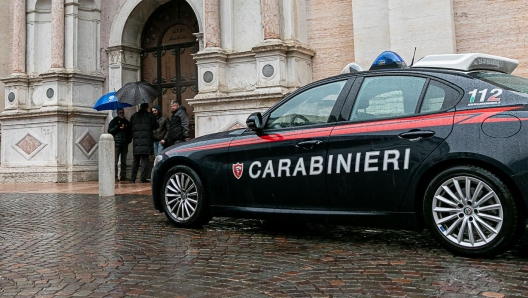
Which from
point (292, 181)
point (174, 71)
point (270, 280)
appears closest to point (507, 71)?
point (292, 181)

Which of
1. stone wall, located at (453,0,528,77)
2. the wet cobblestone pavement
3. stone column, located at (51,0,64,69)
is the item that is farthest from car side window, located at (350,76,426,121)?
stone column, located at (51,0,64,69)

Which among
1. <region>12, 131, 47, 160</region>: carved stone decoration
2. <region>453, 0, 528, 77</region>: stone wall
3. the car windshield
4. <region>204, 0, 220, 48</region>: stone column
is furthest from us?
<region>12, 131, 47, 160</region>: carved stone decoration

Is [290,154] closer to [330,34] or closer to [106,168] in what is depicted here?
[106,168]

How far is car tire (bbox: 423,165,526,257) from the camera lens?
13.4 feet

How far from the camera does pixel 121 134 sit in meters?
14.5

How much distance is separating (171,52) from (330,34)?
5078 mm

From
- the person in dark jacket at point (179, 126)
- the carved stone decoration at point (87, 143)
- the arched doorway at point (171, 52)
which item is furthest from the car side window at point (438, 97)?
the carved stone decoration at point (87, 143)

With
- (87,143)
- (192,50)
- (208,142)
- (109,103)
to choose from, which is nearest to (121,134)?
(109,103)

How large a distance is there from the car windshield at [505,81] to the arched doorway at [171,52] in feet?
36.2

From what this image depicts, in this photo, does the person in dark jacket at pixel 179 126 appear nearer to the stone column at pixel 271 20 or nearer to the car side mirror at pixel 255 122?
the stone column at pixel 271 20

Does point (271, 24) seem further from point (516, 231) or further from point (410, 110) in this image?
point (516, 231)

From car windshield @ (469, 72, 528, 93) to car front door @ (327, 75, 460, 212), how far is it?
0.29 m

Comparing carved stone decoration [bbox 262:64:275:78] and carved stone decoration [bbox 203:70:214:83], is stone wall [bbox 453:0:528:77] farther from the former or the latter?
carved stone decoration [bbox 203:70:214:83]

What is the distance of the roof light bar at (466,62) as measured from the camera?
496 centimetres
